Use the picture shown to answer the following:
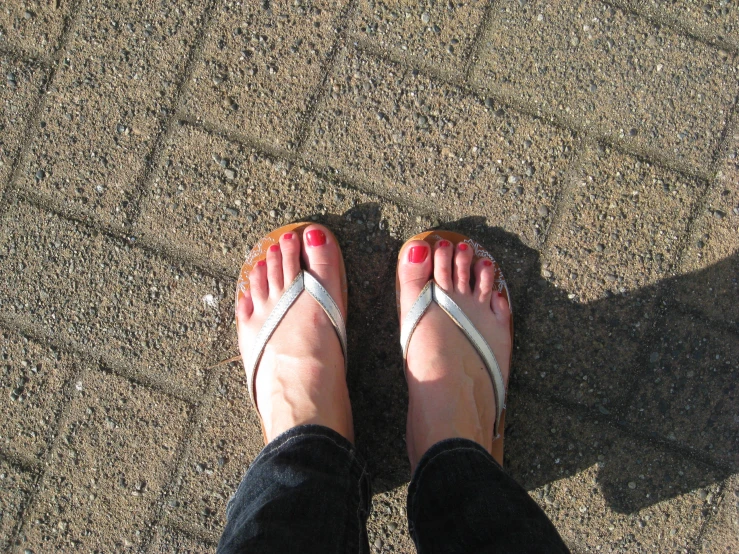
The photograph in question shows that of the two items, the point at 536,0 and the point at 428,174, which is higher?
the point at 536,0

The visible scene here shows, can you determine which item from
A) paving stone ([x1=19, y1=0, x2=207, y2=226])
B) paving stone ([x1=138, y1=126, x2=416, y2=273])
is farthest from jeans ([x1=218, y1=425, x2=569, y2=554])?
paving stone ([x1=19, y1=0, x2=207, y2=226])

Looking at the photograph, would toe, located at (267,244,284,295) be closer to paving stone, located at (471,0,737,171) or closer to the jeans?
the jeans

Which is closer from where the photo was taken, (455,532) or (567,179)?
(455,532)

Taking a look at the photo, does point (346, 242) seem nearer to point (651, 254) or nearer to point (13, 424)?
point (651, 254)

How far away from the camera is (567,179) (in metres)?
1.83

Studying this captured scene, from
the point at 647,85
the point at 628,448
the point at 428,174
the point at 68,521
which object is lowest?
the point at 68,521

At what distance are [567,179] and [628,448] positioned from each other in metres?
0.97

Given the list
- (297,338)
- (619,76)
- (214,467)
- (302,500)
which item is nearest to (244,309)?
(297,338)

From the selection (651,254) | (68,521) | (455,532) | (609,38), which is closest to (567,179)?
(651,254)

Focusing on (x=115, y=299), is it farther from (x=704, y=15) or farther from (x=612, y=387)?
(x=704, y=15)

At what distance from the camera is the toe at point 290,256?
71.7 inches

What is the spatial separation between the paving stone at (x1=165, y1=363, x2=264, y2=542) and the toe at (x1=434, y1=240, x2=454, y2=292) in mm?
855

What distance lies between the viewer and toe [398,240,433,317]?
180 cm

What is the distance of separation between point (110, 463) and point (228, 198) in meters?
1.05
